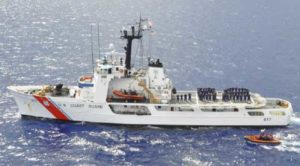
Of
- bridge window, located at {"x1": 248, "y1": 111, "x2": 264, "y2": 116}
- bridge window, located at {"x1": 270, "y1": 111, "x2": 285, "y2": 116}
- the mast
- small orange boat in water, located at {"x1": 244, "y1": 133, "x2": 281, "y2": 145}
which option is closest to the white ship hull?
bridge window, located at {"x1": 270, "y1": 111, "x2": 285, "y2": 116}

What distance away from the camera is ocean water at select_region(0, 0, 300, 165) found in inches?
2066

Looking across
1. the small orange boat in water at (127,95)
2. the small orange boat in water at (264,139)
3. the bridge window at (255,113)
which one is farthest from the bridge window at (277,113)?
the small orange boat in water at (127,95)

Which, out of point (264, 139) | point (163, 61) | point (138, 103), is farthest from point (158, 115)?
point (163, 61)

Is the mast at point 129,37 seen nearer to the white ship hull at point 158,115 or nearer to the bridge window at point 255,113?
the white ship hull at point 158,115

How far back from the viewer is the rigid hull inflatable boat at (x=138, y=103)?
5922cm

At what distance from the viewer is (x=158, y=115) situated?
59.2m

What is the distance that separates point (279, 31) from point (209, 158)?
6668 centimetres

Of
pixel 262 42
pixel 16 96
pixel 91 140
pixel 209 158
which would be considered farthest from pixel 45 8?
pixel 209 158

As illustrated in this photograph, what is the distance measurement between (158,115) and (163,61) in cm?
2596

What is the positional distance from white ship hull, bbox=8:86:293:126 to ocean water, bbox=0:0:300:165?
94 cm

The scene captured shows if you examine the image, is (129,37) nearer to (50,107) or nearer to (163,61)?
(50,107)

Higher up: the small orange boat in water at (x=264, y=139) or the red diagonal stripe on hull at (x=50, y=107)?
the red diagonal stripe on hull at (x=50, y=107)

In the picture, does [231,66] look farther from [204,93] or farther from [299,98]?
[204,93]

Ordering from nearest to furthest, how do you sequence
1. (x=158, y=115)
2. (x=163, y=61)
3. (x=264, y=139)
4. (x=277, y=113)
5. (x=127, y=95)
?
(x=264, y=139)
(x=158, y=115)
(x=277, y=113)
(x=127, y=95)
(x=163, y=61)
